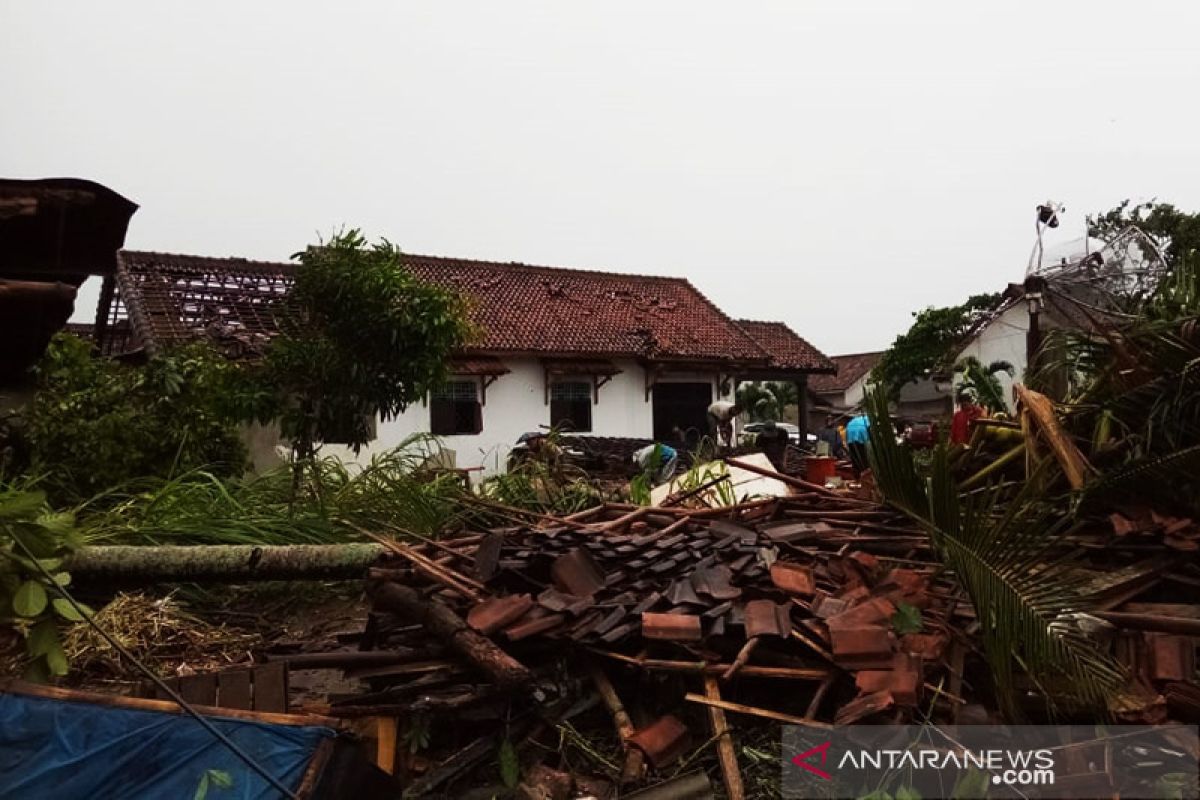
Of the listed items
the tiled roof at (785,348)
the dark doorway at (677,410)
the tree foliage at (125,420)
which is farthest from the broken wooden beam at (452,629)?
the tiled roof at (785,348)

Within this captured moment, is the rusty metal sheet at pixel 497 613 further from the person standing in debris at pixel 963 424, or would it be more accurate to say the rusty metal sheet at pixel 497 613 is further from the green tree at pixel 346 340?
the green tree at pixel 346 340

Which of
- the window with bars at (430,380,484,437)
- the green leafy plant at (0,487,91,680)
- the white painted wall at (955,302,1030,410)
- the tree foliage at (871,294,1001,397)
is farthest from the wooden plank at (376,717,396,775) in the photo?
the tree foliage at (871,294,1001,397)

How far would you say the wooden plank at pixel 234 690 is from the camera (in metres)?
3.45

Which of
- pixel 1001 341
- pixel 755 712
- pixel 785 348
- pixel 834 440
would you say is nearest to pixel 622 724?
pixel 755 712

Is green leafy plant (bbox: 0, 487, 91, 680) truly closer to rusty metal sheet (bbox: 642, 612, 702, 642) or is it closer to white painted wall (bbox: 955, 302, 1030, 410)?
rusty metal sheet (bbox: 642, 612, 702, 642)

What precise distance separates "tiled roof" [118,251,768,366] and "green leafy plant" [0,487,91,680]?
960cm

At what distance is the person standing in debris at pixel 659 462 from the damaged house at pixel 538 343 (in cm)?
364

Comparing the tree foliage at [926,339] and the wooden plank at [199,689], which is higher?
the tree foliage at [926,339]

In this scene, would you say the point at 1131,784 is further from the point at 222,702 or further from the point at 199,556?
the point at 199,556

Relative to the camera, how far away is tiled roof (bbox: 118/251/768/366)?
45.3 ft

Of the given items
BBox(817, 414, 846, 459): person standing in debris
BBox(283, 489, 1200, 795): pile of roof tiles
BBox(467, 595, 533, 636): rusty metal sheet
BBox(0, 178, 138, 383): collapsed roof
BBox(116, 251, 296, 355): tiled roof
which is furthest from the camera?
BBox(116, 251, 296, 355): tiled roof

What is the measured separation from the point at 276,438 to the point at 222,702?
23.8 ft

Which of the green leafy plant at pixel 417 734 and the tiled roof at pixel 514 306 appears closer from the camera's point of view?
the green leafy plant at pixel 417 734

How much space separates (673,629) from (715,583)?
40 cm
